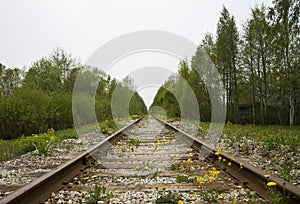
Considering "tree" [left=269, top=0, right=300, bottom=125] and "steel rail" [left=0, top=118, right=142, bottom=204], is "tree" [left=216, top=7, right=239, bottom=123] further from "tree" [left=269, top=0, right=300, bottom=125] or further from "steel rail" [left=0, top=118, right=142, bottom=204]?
"steel rail" [left=0, top=118, right=142, bottom=204]

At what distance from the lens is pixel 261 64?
50.4ft

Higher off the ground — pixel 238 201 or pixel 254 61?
pixel 254 61

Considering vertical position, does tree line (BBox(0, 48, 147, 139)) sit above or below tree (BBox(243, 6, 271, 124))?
below

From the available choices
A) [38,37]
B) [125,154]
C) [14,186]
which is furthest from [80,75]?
[14,186]

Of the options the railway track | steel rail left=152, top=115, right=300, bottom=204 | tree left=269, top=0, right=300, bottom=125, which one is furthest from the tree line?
tree left=269, top=0, right=300, bottom=125

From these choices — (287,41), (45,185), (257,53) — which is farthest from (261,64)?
(45,185)

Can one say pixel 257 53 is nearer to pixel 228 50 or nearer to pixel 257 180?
pixel 228 50

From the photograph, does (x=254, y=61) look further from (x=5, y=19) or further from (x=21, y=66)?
(x=21, y=66)

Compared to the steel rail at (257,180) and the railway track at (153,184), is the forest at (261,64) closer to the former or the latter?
the steel rail at (257,180)

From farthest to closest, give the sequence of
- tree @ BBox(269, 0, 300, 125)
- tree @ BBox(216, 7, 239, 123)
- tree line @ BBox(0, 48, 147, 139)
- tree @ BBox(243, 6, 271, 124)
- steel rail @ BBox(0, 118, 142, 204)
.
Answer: tree @ BBox(216, 7, 239, 123) → tree @ BBox(243, 6, 271, 124) → tree @ BBox(269, 0, 300, 125) → tree line @ BBox(0, 48, 147, 139) → steel rail @ BBox(0, 118, 142, 204)

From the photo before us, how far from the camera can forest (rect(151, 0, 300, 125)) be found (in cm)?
1366

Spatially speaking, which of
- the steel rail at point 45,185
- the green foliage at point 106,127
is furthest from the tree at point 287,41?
the steel rail at point 45,185

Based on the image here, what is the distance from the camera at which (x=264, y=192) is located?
2.39m

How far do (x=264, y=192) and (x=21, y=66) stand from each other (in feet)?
80.1
